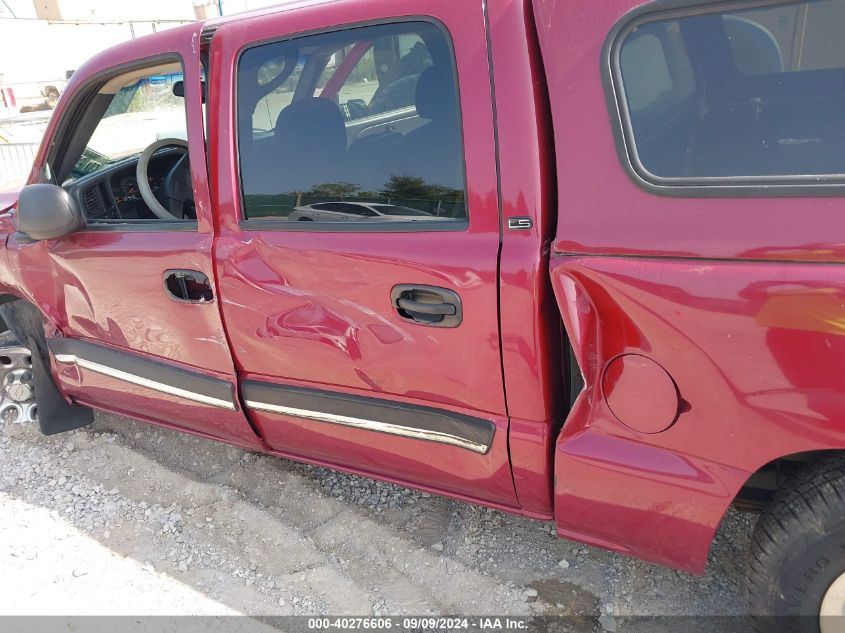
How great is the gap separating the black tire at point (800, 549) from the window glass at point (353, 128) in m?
1.12

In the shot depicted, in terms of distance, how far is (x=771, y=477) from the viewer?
6.03 ft

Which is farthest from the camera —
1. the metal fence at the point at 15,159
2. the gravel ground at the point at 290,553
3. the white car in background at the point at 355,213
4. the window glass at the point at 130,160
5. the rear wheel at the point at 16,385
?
the metal fence at the point at 15,159

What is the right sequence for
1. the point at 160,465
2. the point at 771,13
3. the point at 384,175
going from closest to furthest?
the point at 771,13, the point at 384,175, the point at 160,465

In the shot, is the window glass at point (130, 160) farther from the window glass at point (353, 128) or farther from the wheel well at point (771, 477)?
the wheel well at point (771, 477)

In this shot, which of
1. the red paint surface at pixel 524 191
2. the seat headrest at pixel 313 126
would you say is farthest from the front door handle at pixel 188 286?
the red paint surface at pixel 524 191

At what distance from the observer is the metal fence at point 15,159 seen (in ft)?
31.6

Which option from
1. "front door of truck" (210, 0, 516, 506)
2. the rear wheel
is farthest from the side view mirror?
the rear wheel

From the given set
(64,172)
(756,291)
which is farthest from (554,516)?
(64,172)

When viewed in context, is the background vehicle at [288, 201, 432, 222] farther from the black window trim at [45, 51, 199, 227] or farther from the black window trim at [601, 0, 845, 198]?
the black window trim at [601, 0, 845, 198]

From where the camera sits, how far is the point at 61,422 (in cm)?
343

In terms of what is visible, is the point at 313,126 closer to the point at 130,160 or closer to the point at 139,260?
the point at 139,260

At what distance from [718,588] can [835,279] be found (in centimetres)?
133

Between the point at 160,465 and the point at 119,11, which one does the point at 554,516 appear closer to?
the point at 160,465

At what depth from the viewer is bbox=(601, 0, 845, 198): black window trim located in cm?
151
